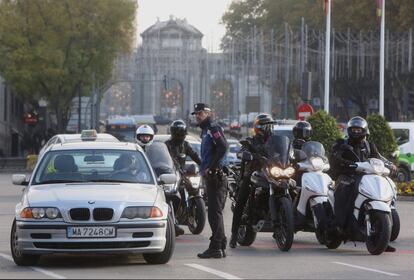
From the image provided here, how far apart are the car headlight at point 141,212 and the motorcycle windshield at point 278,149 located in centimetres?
290

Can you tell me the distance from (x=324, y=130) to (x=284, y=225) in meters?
19.5

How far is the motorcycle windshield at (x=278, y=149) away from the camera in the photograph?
52.9ft

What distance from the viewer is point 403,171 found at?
132 feet

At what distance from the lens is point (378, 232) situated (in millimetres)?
15789

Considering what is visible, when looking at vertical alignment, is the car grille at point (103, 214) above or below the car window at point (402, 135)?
above

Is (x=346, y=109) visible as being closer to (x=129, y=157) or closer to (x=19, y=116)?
(x=19, y=116)

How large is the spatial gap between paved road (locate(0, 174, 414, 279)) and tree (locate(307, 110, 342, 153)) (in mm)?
17271

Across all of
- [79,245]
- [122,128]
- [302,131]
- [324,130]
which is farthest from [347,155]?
[122,128]

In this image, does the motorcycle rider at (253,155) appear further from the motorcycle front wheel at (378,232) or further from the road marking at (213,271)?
the road marking at (213,271)

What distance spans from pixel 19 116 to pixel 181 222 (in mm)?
70700

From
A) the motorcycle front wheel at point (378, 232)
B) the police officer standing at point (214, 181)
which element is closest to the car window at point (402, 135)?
the motorcycle front wheel at point (378, 232)

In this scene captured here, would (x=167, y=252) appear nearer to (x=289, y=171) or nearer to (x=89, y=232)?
(x=89, y=232)

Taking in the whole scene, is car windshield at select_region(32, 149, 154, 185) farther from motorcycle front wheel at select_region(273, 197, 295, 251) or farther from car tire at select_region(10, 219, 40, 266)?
motorcycle front wheel at select_region(273, 197, 295, 251)

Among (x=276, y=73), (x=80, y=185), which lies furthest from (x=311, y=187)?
(x=276, y=73)
